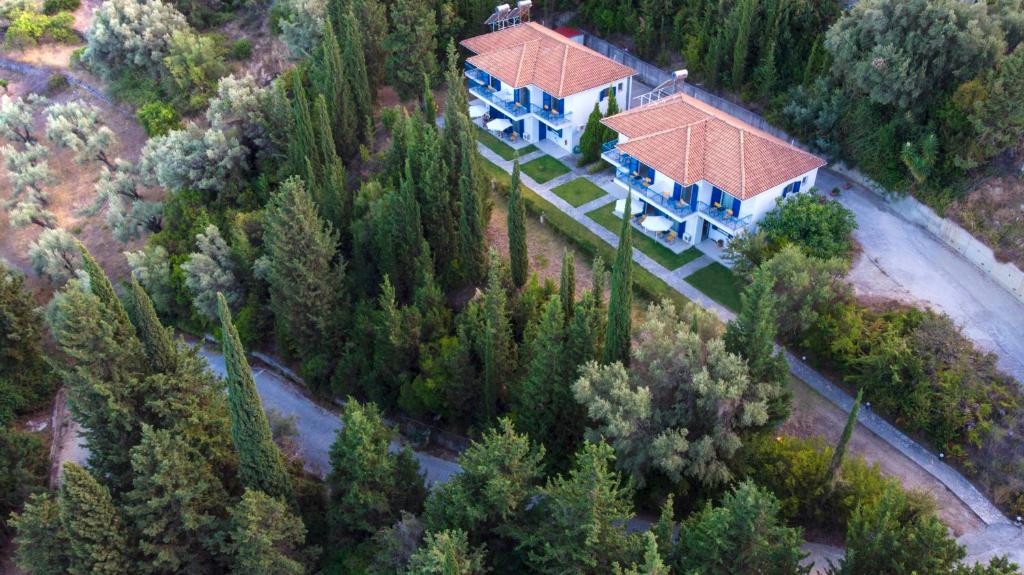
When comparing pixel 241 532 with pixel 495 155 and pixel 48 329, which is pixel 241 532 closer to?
pixel 48 329

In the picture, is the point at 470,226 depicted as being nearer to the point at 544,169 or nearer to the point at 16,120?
the point at 544,169

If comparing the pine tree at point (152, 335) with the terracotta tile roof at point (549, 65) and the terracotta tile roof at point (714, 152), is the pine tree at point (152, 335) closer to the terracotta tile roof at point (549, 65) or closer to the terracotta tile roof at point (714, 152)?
the terracotta tile roof at point (714, 152)

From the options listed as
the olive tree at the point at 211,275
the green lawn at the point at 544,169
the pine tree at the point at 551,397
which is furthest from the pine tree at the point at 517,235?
the olive tree at the point at 211,275

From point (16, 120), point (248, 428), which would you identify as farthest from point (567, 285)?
point (16, 120)

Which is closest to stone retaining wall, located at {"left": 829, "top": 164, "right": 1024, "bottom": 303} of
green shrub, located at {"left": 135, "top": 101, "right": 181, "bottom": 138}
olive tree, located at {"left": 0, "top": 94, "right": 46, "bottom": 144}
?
green shrub, located at {"left": 135, "top": 101, "right": 181, "bottom": 138}

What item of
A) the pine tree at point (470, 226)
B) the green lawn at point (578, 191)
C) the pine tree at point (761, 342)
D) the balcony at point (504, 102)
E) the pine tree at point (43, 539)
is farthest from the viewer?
the balcony at point (504, 102)

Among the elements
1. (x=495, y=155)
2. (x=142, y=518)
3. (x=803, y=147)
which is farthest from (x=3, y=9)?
(x=803, y=147)

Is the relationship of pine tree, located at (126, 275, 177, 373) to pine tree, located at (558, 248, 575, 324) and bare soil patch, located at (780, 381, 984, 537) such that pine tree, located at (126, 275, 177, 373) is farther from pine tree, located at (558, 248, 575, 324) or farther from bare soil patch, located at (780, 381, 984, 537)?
bare soil patch, located at (780, 381, 984, 537)
